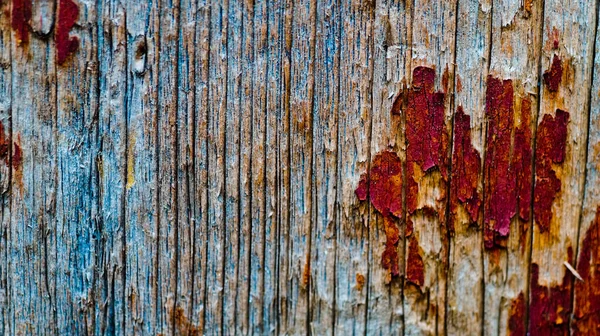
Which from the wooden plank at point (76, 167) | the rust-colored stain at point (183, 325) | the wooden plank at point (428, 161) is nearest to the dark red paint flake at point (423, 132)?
the wooden plank at point (428, 161)

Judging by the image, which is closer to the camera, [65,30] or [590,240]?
[65,30]

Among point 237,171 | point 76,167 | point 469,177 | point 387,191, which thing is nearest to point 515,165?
point 469,177

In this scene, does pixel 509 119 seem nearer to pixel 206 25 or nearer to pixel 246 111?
pixel 246 111

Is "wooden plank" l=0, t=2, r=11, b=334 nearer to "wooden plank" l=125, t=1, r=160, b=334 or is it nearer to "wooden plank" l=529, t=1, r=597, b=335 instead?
"wooden plank" l=125, t=1, r=160, b=334

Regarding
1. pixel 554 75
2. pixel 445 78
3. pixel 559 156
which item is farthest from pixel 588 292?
pixel 445 78

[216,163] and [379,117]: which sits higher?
[379,117]

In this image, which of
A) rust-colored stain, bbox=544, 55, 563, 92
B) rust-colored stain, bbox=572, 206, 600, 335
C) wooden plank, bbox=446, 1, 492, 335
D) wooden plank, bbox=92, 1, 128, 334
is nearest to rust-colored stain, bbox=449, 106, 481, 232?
wooden plank, bbox=446, 1, 492, 335

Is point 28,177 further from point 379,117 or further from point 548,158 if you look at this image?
point 548,158

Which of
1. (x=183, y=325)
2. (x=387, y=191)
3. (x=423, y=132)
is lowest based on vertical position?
(x=183, y=325)
